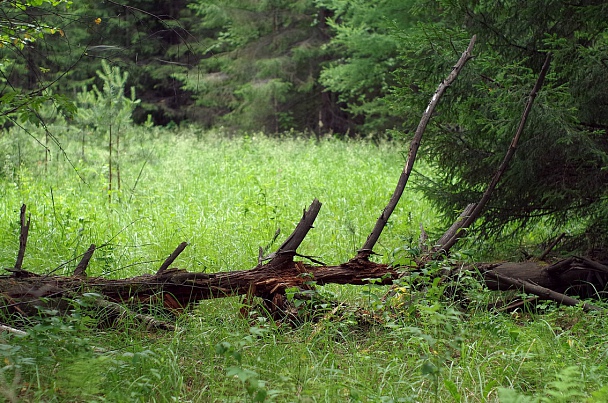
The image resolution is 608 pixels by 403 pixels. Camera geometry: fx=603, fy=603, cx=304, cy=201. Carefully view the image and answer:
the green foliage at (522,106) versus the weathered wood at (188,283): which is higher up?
the green foliage at (522,106)

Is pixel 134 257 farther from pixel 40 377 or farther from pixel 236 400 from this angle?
pixel 236 400

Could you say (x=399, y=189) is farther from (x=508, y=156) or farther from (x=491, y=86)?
(x=491, y=86)

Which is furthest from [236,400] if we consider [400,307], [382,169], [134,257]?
[382,169]

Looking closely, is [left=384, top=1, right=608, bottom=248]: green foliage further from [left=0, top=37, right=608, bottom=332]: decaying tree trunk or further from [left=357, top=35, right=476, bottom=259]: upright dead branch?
[left=0, top=37, right=608, bottom=332]: decaying tree trunk

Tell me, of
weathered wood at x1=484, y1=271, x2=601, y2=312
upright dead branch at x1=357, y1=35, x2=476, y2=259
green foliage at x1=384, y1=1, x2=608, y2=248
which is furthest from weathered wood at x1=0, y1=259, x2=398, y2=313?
green foliage at x1=384, y1=1, x2=608, y2=248

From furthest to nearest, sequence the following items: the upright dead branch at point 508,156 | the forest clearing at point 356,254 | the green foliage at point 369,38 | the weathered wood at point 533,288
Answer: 1. the green foliage at point 369,38
2. the upright dead branch at point 508,156
3. the weathered wood at point 533,288
4. the forest clearing at point 356,254

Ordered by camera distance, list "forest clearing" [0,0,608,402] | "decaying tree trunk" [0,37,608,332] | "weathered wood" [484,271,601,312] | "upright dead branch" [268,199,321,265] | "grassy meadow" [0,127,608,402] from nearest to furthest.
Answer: "grassy meadow" [0,127,608,402] → "forest clearing" [0,0,608,402] → "decaying tree trunk" [0,37,608,332] → "upright dead branch" [268,199,321,265] → "weathered wood" [484,271,601,312]

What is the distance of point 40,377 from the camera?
292 cm

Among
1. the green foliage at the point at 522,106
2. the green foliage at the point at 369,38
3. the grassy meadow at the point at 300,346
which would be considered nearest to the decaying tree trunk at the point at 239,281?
the grassy meadow at the point at 300,346

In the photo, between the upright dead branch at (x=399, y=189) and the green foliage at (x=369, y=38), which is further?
the green foliage at (x=369, y=38)

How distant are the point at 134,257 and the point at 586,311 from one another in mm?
4045

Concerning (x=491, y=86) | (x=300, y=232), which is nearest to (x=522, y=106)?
(x=491, y=86)

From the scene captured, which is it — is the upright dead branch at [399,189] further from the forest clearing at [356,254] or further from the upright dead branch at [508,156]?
the upright dead branch at [508,156]

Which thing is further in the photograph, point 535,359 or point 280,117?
point 280,117
